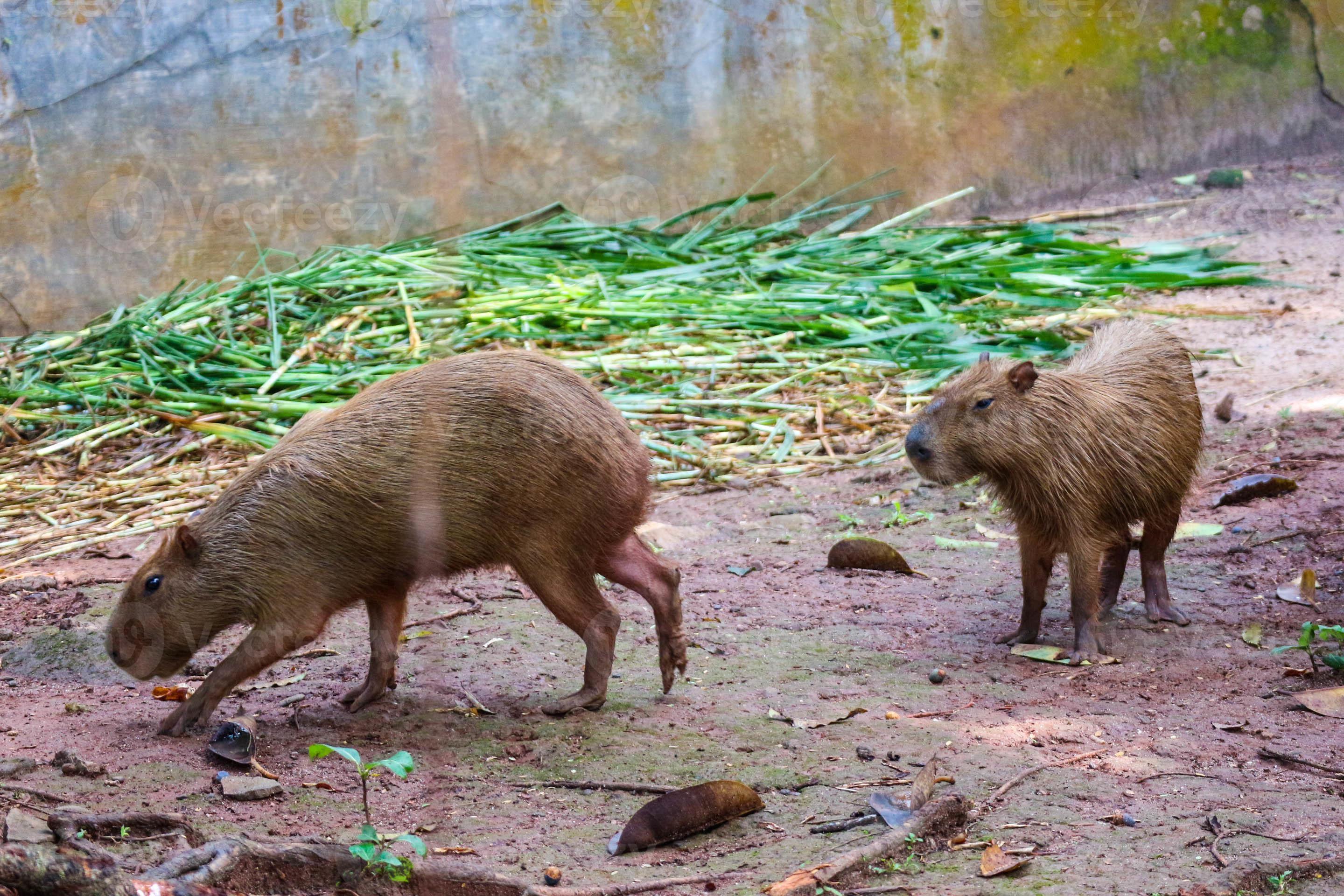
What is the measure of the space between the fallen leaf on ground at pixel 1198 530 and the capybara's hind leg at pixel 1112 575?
610 mm

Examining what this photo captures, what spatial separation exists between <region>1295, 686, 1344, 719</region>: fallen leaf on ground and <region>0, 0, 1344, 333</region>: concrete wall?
242 inches

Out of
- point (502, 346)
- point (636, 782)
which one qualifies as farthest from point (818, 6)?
point (636, 782)

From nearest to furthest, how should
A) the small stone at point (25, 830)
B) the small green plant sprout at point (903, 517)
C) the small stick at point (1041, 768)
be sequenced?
the small stone at point (25, 830) < the small stick at point (1041, 768) < the small green plant sprout at point (903, 517)

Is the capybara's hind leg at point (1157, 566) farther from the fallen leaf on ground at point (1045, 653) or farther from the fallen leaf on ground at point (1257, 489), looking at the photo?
the fallen leaf on ground at point (1257, 489)

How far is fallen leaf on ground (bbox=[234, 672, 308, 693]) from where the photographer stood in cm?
390

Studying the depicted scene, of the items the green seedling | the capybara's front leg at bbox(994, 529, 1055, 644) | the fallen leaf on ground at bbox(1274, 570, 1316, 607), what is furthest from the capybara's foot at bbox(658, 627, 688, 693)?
the fallen leaf on ground at bbox(1274, 570, 1316, 607)

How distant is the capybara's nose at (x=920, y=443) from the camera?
404 centimetres

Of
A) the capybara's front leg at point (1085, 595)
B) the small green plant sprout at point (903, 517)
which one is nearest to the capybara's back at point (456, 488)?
the capybara's front leg at point (1085, 595)

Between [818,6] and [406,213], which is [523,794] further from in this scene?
[818,6]

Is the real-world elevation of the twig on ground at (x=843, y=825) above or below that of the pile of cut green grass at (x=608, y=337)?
below

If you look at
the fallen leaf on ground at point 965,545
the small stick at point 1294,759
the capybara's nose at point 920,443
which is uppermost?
the capybara's nose at point 920,443

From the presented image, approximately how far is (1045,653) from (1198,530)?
1.33 m

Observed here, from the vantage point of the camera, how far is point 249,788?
2.90 meters

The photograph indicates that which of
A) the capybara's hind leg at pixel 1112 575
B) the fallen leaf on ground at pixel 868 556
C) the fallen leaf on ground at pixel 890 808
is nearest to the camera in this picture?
the fallen leaf on ground at pixel 890 808
